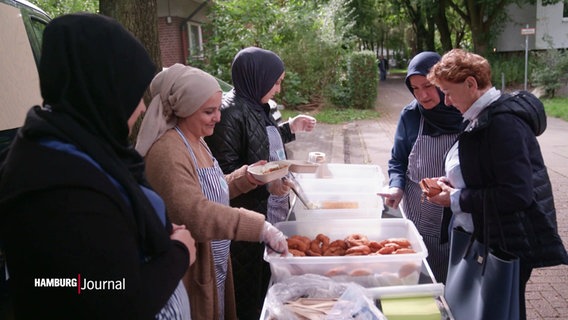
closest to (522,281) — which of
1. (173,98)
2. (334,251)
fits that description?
(334,251)

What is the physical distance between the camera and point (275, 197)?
303cm

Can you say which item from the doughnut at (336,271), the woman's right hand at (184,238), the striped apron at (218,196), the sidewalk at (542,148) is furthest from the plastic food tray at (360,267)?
the sidewalk at (542,148)

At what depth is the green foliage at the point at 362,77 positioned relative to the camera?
593 inches

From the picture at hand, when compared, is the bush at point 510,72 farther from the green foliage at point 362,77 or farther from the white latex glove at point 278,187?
the white latex glove at point 278,187

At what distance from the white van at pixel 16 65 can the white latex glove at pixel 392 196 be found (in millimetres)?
2256

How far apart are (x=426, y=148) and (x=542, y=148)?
311 inches

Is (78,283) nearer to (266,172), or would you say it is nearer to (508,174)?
(266,172)

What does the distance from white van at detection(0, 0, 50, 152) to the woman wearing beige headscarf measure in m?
1.03

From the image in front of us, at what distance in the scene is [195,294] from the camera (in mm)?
2047

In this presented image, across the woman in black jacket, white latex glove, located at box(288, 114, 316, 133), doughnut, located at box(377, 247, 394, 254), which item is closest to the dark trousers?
the woman in black jacket

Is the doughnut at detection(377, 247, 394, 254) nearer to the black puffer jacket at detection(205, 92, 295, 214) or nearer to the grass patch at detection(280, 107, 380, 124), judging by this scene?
the black puffer jacket at detection(205, 92, 295, 214)

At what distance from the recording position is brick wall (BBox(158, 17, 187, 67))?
15.9 m

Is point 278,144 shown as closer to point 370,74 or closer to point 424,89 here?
point 424,89

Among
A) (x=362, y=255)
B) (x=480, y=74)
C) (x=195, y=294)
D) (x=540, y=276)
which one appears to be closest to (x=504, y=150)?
(x=480, y=74)
